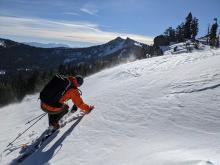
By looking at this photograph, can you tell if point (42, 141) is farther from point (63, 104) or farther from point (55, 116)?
point (63, 104)

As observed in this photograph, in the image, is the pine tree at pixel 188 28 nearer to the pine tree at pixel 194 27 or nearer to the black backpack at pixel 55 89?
the pine tree at pixel 194 27

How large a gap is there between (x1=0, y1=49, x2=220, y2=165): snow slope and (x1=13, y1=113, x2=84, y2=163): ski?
31 centimetres

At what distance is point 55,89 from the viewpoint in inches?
401

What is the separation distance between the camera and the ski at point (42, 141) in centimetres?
930

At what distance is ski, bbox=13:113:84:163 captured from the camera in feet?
30.5

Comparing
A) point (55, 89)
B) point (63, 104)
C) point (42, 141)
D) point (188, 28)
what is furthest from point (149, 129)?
point (188, 28)

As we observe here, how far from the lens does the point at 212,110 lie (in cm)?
860

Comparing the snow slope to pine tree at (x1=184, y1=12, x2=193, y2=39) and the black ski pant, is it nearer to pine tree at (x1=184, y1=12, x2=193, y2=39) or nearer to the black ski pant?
the black ski pant

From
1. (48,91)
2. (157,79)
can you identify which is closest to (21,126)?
(48,91)

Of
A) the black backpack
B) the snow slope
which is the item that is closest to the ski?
the snow slope

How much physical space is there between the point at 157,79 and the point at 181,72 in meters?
1.21

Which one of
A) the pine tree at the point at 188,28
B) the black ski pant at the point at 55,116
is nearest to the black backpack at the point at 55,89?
the black ski pant at the point at 55,116

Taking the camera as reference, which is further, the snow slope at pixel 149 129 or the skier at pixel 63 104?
the skier at pixel 63 104

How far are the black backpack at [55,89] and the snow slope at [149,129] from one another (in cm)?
116
